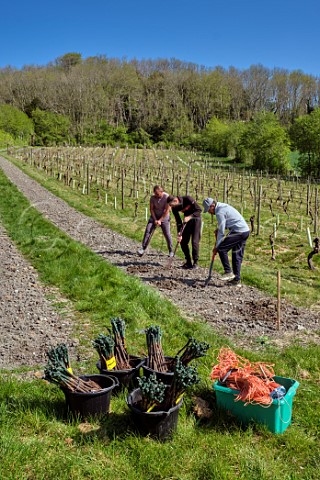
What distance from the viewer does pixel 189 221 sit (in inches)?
407

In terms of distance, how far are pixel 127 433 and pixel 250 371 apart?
4.19 ft

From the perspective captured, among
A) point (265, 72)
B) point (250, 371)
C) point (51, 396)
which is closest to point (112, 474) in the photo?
point (51, 396)

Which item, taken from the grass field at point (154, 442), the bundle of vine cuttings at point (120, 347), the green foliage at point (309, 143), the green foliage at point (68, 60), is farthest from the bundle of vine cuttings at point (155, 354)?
the green foliage at point (68, 60)

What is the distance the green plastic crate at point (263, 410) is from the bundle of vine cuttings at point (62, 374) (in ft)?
3.94

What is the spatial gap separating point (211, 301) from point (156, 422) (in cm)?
437

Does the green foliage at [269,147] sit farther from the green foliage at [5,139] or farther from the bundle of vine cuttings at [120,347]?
the bundle of vine cuttings at [120,347]

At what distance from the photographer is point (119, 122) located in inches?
3979

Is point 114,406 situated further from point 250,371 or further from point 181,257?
point 181,257

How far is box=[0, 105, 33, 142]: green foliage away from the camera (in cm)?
7369

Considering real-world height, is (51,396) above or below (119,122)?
below

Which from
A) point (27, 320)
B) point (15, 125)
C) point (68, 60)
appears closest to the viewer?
point (27, 320)

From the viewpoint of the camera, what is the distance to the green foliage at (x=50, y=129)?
7931cm

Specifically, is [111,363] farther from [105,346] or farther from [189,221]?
[189,221]

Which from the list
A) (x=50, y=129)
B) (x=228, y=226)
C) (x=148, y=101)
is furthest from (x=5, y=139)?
(x=228, y=226)
